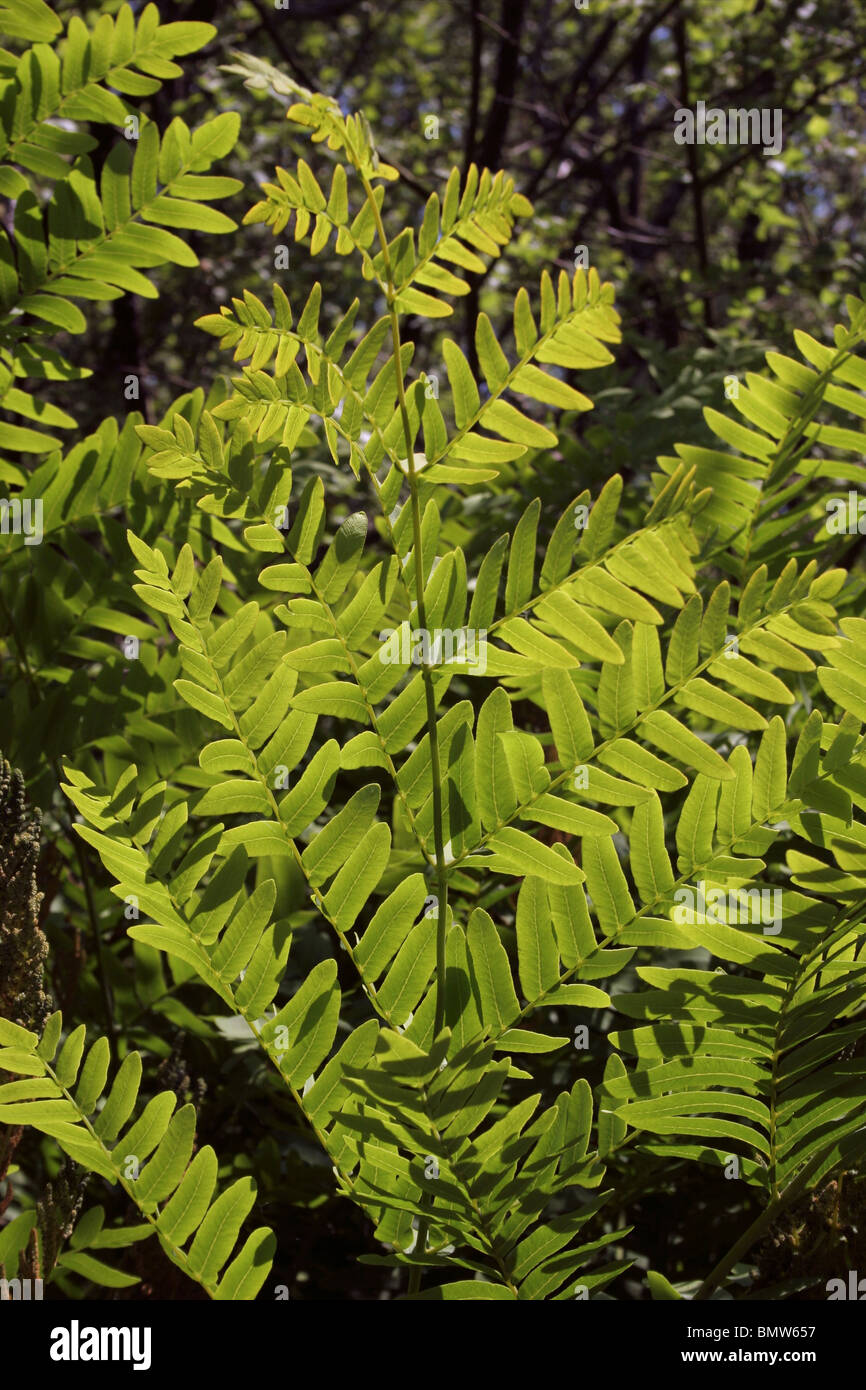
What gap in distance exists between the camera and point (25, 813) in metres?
1.05

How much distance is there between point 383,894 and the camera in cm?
129

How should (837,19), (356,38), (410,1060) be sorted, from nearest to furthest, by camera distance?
(410,1060), (837,19), (356,38)

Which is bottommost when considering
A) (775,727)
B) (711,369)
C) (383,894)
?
(383,894)

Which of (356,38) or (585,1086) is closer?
(585,1086)

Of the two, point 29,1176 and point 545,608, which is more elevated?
point 545,608

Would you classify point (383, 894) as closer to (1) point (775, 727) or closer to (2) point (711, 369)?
(1) point (775, 727)

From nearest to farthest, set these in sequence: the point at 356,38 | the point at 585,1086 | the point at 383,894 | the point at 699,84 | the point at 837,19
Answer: the point at 585,1086
the point at 383,894
the point at 837,19
the point at 699,84
the point at 356,38

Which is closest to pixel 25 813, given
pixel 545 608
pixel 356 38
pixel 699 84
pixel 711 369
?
pixel 545 608

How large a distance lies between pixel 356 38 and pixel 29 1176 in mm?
6768

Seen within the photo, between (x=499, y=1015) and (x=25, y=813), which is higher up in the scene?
(x=25, y=813)

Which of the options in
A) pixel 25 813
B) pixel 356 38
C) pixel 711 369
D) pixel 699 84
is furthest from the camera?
pixel 356 38

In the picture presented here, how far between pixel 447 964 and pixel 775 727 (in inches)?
12.5

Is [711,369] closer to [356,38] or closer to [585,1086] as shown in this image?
[585,1086]

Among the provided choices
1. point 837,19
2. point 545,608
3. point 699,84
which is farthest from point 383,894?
point 699,84
